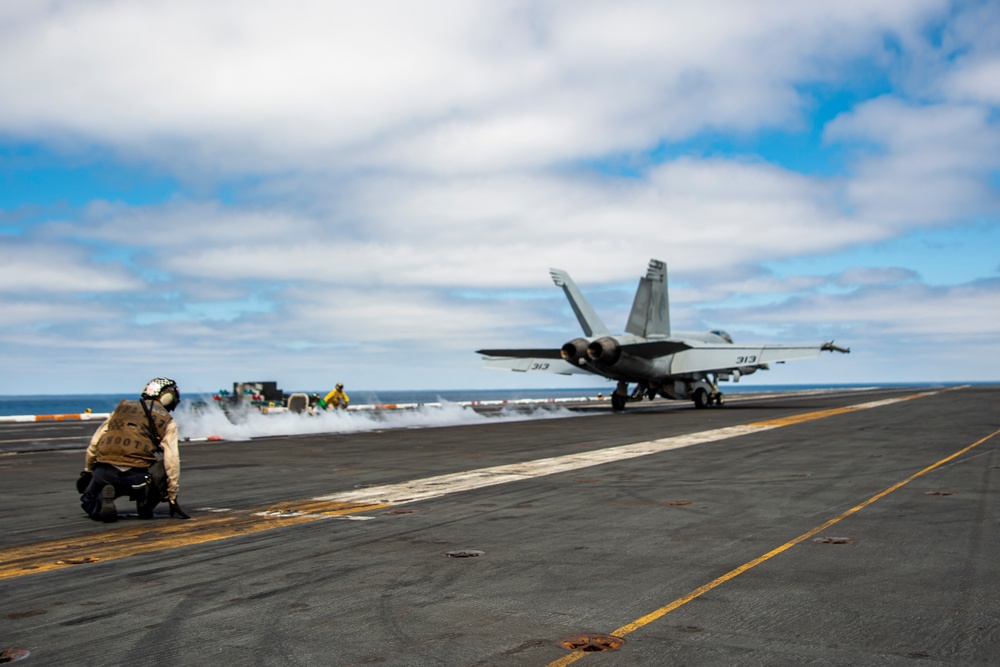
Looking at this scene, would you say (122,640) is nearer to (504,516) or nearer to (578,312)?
(504,516)

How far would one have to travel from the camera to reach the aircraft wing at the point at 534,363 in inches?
1650

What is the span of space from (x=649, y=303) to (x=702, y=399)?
9.12 metres

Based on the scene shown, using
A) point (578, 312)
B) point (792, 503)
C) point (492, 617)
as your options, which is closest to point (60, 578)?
point (492, 617)

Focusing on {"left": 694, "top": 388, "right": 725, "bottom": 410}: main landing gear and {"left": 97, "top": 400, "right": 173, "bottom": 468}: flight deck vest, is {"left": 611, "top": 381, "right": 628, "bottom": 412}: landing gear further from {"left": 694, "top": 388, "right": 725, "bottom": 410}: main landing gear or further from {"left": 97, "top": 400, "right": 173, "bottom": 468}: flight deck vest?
{"left": 97, "top": 400, "right": 173, "bottom": 468}: flight deck vest

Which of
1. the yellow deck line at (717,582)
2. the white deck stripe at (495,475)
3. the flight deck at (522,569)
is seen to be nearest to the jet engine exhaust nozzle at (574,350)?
the white deck stripe at (495,475)

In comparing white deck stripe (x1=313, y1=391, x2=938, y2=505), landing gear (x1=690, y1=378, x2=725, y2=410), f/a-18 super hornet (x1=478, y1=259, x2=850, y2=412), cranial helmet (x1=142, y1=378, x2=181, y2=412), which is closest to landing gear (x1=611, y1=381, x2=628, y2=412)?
f/a-18 super hornet (x1=478, y1=259, x2=850, y2=412)

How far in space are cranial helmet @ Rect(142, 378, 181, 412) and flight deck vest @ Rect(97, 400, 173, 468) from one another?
0.44 feet

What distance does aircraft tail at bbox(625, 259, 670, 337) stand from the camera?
41.0m

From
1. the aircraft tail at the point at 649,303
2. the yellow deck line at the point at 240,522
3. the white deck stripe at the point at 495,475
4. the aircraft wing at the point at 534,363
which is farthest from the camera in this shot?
the aircraft wing at the point at 534,363

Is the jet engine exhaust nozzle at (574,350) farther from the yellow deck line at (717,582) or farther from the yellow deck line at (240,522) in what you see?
the yellow deck line at (717,582)

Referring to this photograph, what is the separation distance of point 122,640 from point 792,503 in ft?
29.6

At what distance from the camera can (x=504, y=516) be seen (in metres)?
10.8

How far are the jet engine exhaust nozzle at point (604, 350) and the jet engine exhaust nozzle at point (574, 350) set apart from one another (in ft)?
0.83

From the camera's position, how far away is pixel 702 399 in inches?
1859
